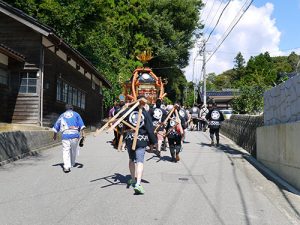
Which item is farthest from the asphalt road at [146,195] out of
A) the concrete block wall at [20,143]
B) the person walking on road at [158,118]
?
the person walking on road at [158,118]

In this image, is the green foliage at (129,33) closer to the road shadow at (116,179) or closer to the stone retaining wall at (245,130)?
the stone retaining wall at (245,130)

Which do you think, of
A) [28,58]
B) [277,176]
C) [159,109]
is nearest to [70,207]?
[277,176]

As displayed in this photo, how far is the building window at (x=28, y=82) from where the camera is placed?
1781 centimetres

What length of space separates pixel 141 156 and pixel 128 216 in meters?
1.93

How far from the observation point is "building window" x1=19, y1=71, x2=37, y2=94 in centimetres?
1781

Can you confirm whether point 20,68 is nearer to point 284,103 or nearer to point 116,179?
point 116,179

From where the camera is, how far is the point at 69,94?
2214 cm

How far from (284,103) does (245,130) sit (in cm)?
623

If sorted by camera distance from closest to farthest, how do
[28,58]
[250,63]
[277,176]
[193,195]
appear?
1. [193,195]
2. [277,176]
3. [28,58]
4. [250,63]

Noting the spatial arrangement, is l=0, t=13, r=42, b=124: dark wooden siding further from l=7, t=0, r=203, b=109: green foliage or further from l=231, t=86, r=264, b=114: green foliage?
l=231, t=86, r=264, b=114: green foliage

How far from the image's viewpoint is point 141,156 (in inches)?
302

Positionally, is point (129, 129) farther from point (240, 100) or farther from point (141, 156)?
point (240, 100)

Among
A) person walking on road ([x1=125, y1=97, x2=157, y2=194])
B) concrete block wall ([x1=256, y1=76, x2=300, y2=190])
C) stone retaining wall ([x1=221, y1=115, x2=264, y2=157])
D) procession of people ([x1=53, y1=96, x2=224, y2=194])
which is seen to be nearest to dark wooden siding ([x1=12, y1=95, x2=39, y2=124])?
procession of people ([x1=53, y1=96, x2=224, y2=194])

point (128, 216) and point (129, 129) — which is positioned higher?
point (129, 129)
